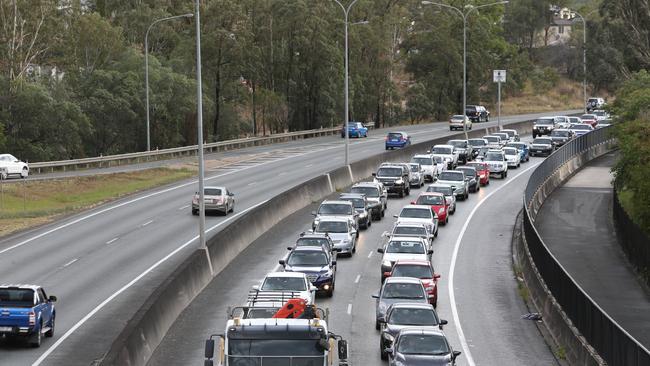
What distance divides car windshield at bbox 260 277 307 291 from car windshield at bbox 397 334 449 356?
22.8ft

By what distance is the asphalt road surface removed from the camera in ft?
98.0

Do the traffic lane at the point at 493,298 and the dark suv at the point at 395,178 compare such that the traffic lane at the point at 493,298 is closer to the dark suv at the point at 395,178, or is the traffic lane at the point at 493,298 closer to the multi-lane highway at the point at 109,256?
the multi-lane highway at the point at 109,256

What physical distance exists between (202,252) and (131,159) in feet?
149

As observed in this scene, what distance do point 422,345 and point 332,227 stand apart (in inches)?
778

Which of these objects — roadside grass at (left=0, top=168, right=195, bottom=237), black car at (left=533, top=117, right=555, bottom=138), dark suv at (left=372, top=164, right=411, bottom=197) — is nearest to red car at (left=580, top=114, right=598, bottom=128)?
black car at (left=533, top=117, right=555, bottom=138)

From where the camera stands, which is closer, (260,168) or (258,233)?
(258,233)

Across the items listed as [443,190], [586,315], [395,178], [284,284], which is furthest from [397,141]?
[586,315]

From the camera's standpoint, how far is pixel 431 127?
120 meters

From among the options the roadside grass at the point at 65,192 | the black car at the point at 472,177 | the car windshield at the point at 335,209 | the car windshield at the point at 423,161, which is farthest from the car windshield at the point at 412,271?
the car windshield at the point at 423,161

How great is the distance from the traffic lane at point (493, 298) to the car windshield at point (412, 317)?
4.89 ft

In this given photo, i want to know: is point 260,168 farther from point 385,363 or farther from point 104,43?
point 385,363

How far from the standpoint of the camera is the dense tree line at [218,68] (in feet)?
304

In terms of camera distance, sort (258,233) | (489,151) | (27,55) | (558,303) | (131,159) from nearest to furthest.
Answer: (558,303) < (258,233) < (489,151) < (131,159) < (27,55)

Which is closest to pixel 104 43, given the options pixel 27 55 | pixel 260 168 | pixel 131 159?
pixel 27 55
